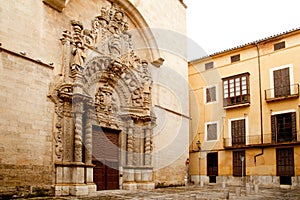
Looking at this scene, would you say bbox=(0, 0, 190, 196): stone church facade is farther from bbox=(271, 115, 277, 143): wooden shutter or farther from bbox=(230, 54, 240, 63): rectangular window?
bbox=(230, 54, 240, 63): rectangular window

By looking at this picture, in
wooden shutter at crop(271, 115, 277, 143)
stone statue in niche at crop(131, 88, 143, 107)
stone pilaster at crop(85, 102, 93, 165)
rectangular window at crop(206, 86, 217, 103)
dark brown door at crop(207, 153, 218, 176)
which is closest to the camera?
stone pilaster at crop(85, 102, 93, 165)

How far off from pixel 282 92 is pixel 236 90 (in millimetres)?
3119

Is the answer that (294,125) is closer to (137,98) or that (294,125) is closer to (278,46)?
(278,46)

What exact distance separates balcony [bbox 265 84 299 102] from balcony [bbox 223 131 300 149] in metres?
2.13

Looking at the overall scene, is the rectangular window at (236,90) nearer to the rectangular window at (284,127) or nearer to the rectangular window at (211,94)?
the rectangular window at (211,94)

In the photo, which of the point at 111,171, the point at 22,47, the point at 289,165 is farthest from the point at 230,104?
the point at 22,47

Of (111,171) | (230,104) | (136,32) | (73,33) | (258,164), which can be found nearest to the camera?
(73,33)

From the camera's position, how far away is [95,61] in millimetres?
12375

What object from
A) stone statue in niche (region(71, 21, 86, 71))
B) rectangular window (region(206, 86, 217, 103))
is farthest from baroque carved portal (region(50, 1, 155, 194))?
rectangular window (region(206, 86, 217, 103))

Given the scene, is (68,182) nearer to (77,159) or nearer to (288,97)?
(77,159)

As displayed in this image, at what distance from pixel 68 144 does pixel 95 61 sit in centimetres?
318

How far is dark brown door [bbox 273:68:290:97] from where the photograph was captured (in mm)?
20578

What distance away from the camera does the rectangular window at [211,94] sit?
2409 cm

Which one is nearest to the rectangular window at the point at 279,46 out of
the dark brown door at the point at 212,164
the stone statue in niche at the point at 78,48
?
the dark brown door at the point at 212,164
